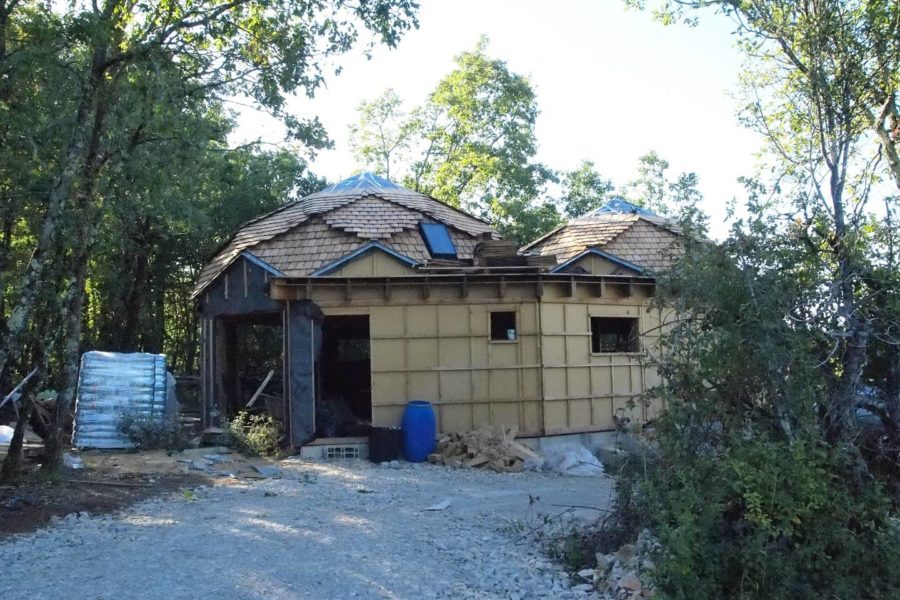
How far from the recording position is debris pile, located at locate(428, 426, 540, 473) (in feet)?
44.6

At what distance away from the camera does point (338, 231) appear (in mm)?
17062

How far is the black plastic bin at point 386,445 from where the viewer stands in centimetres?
1398

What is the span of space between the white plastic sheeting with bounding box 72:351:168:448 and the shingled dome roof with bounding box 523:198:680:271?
8.92 m

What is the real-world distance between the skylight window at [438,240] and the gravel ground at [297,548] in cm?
670


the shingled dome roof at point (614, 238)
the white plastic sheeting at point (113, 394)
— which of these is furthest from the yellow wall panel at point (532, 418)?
the white plastic sheeting at point (113, 394)

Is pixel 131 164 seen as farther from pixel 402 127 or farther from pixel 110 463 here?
pixel 402 127

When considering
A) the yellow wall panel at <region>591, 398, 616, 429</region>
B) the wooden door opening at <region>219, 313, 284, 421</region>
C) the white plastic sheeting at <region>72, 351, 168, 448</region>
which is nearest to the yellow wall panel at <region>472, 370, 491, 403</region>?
the yellow wall panel at <region>591, 398, 616, 429</region>

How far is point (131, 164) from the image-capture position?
1176 centimetres

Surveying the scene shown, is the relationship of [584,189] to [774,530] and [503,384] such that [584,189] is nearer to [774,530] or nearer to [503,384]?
[503,384]

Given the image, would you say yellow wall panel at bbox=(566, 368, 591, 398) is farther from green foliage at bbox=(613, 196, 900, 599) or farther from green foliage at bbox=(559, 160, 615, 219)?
green foliage at bbox=(559, 160, 615, 219)

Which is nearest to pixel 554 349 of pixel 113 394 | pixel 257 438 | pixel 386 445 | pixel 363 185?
pixel 386 445

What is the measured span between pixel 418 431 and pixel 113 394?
6.11 metres

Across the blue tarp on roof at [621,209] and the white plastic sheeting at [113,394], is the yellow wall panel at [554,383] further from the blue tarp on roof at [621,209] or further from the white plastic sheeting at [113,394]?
the blue tarp on roof at [621,209]

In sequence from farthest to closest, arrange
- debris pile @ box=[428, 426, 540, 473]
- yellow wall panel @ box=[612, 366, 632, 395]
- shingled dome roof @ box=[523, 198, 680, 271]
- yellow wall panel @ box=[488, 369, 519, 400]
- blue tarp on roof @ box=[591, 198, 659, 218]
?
blue tarp on roof @ box=[591, 198, 659, 218], shingled dome roof @ box=[523, 198, 680, 271], yellow wall panel @ box=[612, 366, 632, 395], yellow wall panel @ box=[488, 369, 519, 400], debris pile @ box=[428, 426, 540, 473]
